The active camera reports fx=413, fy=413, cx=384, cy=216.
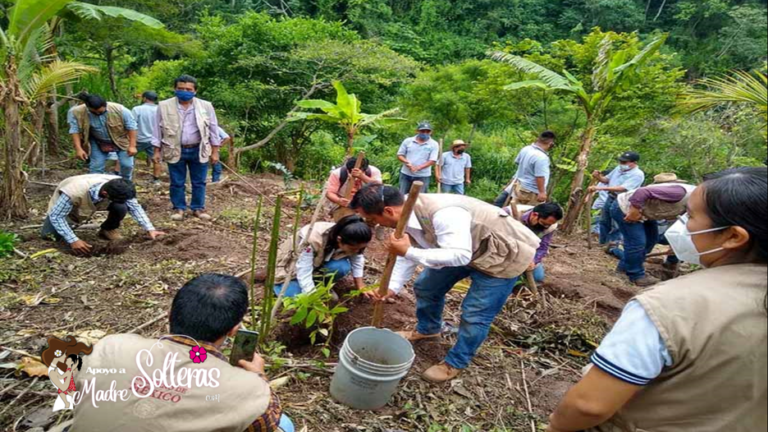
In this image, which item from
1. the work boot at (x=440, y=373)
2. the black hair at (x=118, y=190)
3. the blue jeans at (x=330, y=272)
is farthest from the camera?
the black hair at (x=118, y=190)

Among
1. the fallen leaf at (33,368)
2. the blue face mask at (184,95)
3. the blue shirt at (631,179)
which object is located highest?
the blue face mask at (184,95)

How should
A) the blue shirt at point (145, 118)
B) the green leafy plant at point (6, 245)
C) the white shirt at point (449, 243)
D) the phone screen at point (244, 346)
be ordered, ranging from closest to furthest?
the phone screen at point (244, 346) < the white shirt at point (449, 243) < the green leafy plant at point (6, 245) < the blue shirt at point (145, 118)

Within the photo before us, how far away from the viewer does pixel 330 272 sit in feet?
11.7

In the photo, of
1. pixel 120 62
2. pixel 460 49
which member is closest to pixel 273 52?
pixel 120 62

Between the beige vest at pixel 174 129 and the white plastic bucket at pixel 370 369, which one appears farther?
the beige vest at pixel 174 129

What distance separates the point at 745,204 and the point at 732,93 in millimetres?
2013

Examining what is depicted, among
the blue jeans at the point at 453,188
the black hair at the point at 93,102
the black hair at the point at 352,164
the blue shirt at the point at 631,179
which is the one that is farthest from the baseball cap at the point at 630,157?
the black hair at the point at 93,102

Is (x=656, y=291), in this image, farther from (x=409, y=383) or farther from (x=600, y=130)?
(x=600, y=130)

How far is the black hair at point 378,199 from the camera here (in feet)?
8.29

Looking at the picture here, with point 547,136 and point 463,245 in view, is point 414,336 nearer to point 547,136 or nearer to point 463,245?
point 463,245

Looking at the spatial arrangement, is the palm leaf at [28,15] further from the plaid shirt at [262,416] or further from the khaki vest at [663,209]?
the khaki vest at [663,209]

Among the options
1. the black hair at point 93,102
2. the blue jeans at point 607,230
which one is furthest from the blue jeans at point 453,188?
the black hair at point 93,102

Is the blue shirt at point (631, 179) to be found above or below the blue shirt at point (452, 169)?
above

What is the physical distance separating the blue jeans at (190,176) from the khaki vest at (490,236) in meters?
3.67
